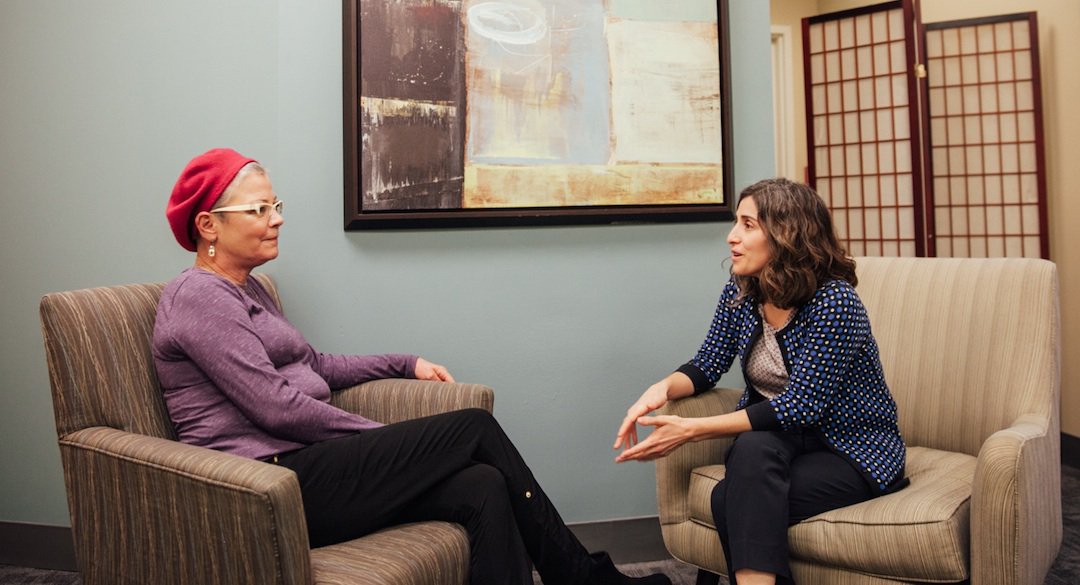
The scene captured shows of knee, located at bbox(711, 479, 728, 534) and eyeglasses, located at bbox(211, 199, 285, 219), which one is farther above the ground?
eyeglasses, located at bbox(211, 199, 285, 219)

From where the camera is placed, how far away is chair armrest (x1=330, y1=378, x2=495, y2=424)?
1.97 m

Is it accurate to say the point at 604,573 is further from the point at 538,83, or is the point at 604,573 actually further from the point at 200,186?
the point at 538,83

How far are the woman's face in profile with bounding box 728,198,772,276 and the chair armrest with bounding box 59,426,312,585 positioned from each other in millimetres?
1085

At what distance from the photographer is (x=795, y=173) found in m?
5.23

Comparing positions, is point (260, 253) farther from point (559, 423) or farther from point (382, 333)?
point (559, 423)

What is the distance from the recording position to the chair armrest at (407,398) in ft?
6.48

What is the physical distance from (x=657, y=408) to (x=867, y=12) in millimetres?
3122

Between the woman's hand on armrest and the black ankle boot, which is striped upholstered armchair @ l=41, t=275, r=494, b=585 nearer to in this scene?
the black ankle boot

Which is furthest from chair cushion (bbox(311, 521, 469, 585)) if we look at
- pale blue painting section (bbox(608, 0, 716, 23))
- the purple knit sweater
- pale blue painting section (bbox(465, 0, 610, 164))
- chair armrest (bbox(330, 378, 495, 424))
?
pale blue painting section (bbox(608, 0, 716, 23))

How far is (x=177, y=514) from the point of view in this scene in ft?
4.61

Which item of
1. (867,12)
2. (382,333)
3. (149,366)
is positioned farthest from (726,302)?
(867,12)

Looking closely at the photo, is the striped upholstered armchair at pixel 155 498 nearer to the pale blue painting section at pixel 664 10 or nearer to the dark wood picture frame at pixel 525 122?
the dark wood picture frame at pixel 525 122

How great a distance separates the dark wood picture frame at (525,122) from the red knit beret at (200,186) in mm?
553

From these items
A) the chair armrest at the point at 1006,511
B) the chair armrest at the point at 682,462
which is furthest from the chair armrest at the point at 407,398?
the chair armrest at the point at 1006,511
